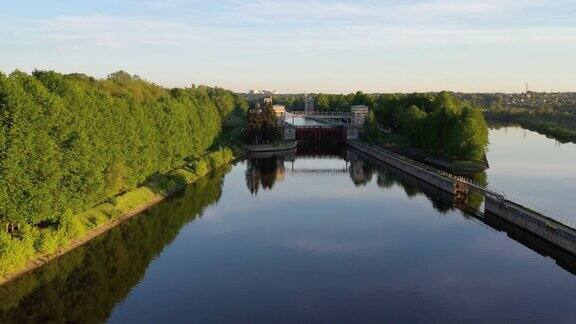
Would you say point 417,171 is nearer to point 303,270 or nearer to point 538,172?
point 538,172

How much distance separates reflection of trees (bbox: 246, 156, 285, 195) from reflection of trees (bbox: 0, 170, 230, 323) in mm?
27254

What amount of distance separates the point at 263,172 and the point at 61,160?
196 feet

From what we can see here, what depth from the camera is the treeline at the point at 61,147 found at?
146 ft

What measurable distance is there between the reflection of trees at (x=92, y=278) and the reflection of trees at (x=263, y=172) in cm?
2725

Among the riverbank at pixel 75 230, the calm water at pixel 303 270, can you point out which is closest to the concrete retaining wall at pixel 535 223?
the calm water at pixel 303 270

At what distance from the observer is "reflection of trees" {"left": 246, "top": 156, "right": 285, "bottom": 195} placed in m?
92.5

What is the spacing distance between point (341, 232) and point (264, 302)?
21411 mm

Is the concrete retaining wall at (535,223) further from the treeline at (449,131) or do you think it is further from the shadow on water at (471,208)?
the treeline at (449,131)

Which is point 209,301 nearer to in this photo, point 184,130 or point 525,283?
point 525,283

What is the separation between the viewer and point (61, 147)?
50562 millimetres

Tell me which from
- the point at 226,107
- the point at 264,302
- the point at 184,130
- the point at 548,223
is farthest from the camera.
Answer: the point at 226,107

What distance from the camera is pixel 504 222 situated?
6412 cm

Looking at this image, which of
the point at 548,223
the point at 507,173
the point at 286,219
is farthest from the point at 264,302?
the point at 507,173

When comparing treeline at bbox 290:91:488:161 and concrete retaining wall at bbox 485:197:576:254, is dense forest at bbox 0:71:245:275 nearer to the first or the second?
concrete retaining wall at bbox 485:197:576:254
